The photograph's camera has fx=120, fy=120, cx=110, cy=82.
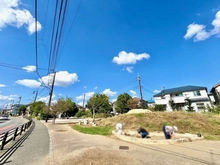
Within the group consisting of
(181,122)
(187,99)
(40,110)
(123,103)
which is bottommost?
(181,122)

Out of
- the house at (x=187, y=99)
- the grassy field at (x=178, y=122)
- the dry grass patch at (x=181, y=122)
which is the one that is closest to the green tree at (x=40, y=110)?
the grassy field at (x=178, y=122)

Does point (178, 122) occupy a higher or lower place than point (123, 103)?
lower

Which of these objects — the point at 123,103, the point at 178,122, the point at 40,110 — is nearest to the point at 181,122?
the point at 178,122

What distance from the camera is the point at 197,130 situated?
39.3 ft

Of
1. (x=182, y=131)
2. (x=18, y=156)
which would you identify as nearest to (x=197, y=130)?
(x=182, y=131)

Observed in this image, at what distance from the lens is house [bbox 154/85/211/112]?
27.1 meters

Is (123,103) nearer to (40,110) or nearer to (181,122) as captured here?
(40,110)

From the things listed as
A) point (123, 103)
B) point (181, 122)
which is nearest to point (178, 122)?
point (181, 122)

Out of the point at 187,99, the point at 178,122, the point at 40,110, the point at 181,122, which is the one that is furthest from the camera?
the point at 40,110

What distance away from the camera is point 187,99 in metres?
26.5

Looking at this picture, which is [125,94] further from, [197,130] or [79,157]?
[79,157]

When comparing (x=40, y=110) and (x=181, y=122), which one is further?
(x=40, y=110)

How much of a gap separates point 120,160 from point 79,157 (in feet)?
6.49

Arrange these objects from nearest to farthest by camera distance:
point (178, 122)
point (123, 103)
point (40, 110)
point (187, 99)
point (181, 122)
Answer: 1. point (181, 122)
2. point (178, 122)
3. point (187, 99)
4. point (123, 103)
5. point (40, 110)
